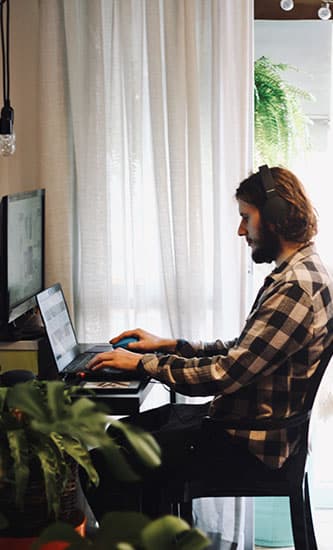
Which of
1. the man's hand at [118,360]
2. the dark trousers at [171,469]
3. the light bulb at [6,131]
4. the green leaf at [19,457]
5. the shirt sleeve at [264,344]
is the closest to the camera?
the green leaf at [19,457]

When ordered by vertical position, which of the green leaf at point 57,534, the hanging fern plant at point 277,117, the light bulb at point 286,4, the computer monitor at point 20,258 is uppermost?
the light bulb at point 286,4

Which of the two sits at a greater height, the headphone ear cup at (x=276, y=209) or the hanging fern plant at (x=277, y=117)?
the hanging fern plant at (x=277, y=117)

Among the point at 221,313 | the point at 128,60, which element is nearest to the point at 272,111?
the point at 128,60

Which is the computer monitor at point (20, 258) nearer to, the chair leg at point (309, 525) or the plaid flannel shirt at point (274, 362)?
the plaid flannel shirt at point (274, 362)

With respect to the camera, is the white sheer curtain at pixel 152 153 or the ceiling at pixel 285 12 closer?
the white sheer curtain at pixel 152 153

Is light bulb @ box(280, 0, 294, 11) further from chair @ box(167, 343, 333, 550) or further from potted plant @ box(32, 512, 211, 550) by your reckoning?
potted plant @ box(32, 512, 211, 550)

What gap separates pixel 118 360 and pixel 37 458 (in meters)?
1.31

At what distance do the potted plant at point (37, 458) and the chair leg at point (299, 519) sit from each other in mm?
1202

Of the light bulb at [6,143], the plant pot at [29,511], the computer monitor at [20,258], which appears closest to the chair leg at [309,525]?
the computer monitor at [20,258]

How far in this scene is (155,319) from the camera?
3330mm

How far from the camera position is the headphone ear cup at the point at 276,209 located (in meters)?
2.52

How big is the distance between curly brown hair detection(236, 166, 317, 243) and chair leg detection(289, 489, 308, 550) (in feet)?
2.24

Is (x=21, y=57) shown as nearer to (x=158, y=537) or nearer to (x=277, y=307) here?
(x=277, y=307)

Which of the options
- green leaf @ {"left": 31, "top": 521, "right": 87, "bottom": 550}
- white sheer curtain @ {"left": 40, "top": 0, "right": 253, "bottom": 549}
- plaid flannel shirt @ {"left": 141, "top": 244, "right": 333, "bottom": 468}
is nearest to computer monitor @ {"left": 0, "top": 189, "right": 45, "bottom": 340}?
white sheer curtain @ {"left": 40, "top": 0, "right": 253, "bottom": 549}
